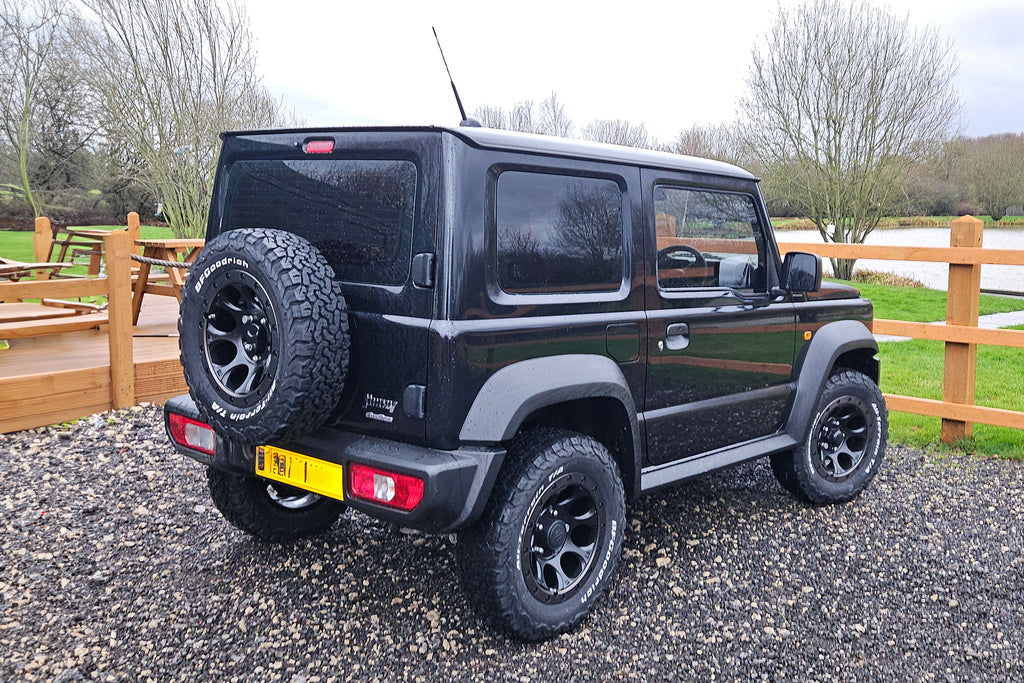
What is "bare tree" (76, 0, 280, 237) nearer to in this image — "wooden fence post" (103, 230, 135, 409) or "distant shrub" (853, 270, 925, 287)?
"wooden fence post" (103, 230, 135, 409)

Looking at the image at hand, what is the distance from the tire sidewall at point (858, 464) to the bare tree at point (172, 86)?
48.7ft

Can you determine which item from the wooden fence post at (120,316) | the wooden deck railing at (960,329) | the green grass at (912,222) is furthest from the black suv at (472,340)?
the green grass at (912,222)

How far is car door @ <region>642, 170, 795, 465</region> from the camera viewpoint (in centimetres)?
324

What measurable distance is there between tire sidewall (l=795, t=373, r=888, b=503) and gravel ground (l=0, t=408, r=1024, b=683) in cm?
14

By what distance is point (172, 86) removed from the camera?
1617cm

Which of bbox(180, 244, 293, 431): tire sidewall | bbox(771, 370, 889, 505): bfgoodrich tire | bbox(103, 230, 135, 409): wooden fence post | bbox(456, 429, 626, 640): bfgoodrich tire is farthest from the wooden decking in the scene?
bbox(771, 370, 889, 505): bfgoodrich tire

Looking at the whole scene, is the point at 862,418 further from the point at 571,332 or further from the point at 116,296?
the point at 116,296

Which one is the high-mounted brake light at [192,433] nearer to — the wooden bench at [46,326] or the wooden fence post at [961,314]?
the wooden bench at [46,326]

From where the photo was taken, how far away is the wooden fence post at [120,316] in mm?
5402

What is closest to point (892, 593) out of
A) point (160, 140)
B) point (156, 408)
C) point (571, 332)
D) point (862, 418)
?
point (862, 418)

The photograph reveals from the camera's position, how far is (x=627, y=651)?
9.32 feet

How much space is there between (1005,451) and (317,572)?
14.9 feet

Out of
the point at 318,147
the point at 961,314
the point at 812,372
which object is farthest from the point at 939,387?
the point at 318,147

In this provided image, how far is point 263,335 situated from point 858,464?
10.8 feet
